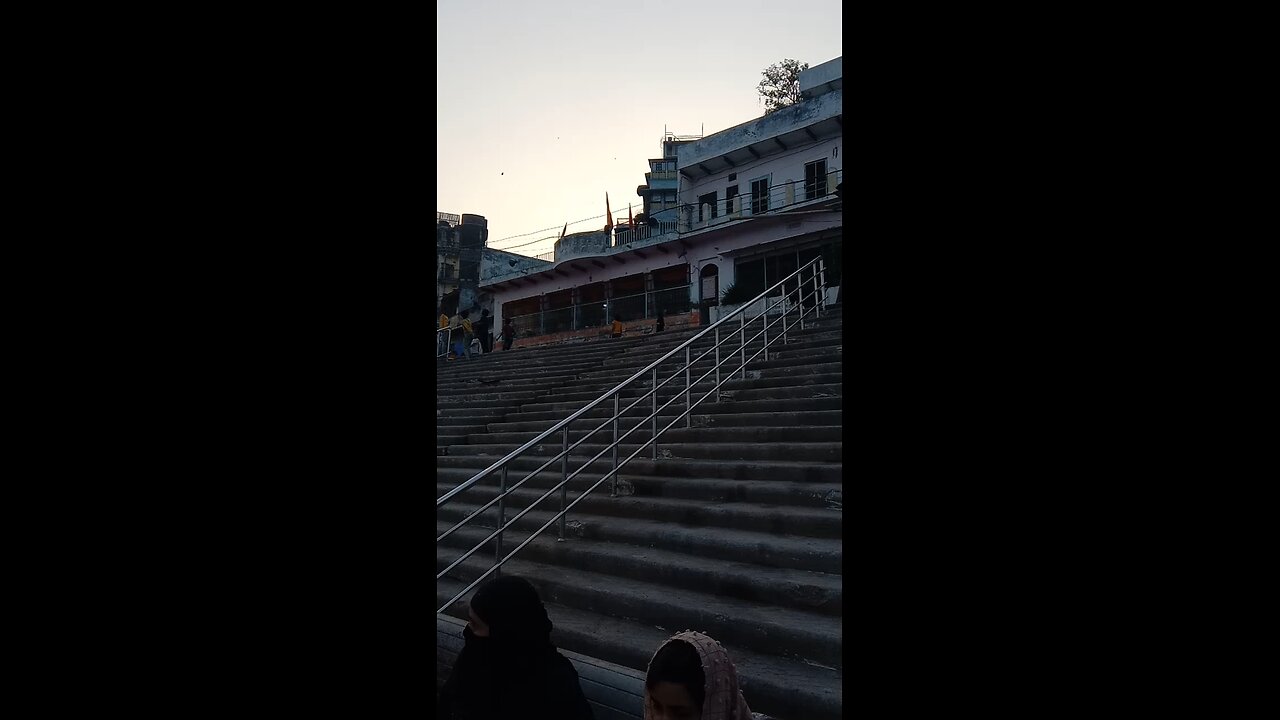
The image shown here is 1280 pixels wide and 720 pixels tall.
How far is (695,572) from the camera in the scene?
4305mm

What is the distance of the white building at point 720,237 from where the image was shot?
61.4 ft

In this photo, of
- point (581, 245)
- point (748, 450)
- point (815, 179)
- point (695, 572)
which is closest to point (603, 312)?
point (581, 245)

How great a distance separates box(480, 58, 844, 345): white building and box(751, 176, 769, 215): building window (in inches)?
1.1

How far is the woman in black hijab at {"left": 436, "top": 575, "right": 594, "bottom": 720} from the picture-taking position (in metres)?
2.89

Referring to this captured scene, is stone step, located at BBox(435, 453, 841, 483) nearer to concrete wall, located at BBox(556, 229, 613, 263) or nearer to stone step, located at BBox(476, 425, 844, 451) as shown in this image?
stone step, located at BBox(476, 425, 844, 451)

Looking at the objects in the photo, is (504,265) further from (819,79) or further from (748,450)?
(748,450)

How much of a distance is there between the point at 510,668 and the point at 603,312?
20720 mm

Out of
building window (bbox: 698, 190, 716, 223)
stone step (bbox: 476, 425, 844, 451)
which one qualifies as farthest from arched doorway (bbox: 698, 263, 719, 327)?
stone step (bbox: 476, 425, 844, 451)
